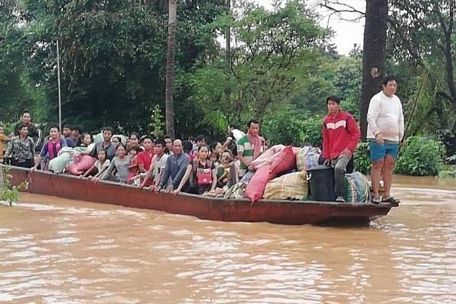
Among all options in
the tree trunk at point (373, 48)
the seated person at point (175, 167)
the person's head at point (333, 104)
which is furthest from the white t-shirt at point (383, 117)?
the tree trunk at point (373, 48)

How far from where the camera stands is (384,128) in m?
9.91

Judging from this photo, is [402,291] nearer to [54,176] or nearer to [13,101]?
[54,176]

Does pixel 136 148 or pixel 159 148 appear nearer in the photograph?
pixel 159 148

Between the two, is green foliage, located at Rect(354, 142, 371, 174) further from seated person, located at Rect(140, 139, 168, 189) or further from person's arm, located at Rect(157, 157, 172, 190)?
person's arm, located at Rect(157, 157, 172, 190)

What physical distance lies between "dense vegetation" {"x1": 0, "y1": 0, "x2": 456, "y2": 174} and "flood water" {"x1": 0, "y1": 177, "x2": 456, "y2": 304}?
1189 cm

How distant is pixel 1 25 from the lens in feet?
101

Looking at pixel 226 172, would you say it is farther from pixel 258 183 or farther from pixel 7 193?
pixel 7 193

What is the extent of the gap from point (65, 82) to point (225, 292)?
779 inches

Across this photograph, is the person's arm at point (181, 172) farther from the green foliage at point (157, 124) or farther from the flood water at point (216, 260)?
the green foliage at point (157, 124)

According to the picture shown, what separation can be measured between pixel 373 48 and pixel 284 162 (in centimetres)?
800

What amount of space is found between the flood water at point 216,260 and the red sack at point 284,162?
2.68 ft

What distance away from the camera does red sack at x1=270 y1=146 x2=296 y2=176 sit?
10422 mm

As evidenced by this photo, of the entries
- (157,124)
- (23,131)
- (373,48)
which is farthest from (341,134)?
(157,124)

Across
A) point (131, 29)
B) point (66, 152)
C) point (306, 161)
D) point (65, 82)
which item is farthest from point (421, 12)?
point (306, 161)
